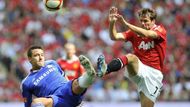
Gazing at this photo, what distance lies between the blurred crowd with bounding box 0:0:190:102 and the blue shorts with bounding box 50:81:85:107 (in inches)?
262

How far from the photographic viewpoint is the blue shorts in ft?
29.3

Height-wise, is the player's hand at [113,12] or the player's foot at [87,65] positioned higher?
the player's hand at [113,12]

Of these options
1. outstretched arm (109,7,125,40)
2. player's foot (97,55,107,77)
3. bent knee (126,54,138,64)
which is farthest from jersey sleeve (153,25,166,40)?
player's foot (97,55,107,77)

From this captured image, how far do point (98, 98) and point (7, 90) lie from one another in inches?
92.6

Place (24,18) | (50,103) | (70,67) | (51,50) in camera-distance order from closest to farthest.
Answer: (50,103), (70,67), (51,50), (24,18)

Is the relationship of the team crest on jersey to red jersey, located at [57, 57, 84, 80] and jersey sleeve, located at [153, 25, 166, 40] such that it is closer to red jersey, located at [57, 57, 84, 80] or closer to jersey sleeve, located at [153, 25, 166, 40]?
jersey sleeve, located at [153, 25, 166, 40]

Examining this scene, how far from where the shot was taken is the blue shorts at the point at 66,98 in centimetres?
894

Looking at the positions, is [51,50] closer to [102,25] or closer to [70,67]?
[102,25]

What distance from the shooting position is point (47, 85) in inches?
366

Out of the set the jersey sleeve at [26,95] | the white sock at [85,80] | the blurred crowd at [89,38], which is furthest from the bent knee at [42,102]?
the blurred crowd at [89,38]

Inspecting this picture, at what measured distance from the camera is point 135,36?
9.95 m

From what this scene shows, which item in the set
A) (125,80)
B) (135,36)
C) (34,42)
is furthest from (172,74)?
(135,36)

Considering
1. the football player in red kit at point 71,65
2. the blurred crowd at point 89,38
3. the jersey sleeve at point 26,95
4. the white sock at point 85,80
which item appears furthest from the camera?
the blurred crowd at point 89,38

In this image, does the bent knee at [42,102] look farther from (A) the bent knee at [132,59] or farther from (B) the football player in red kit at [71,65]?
(B) the football player in red kit at [71,65]
